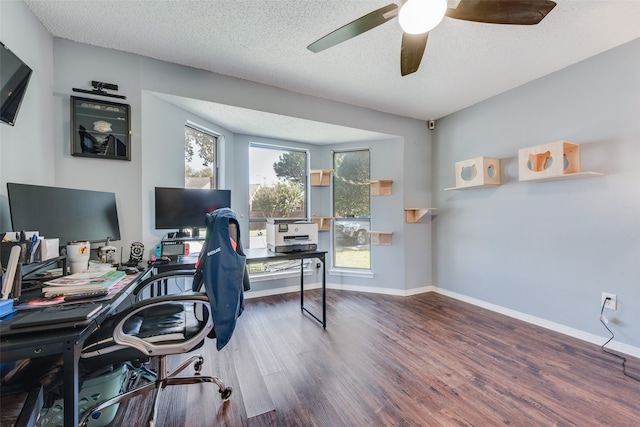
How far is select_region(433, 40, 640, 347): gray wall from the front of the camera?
208 cm

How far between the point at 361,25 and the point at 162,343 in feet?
6.86

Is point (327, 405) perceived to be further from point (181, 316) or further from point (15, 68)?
point (15, 68)

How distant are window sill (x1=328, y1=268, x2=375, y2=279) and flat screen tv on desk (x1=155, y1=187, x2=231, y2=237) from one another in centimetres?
202

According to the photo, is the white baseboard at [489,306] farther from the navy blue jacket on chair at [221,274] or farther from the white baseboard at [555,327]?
the navy blue jacket on chair at [221,274]

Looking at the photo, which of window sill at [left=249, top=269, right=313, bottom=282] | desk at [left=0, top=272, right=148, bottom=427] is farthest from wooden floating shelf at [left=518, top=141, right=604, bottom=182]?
desk at [left=0, top=272, right=148, bottom=427]

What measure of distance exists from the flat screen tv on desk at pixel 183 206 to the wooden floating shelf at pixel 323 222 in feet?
5.00

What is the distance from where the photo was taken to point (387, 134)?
3506mm

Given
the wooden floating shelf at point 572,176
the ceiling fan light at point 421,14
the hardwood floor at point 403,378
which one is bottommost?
the hardwood floor at point 403,378

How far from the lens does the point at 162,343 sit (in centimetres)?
129

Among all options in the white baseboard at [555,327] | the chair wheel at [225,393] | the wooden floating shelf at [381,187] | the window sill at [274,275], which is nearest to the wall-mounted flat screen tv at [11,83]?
the chair wheel at [225,393]

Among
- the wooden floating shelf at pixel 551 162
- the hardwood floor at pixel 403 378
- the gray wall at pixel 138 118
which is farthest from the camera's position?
the wooden floating shelf at pixel 551 162

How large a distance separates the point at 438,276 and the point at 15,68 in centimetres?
451

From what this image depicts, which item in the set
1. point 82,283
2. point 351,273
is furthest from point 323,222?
point 82,283

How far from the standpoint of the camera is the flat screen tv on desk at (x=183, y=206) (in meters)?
2.28
